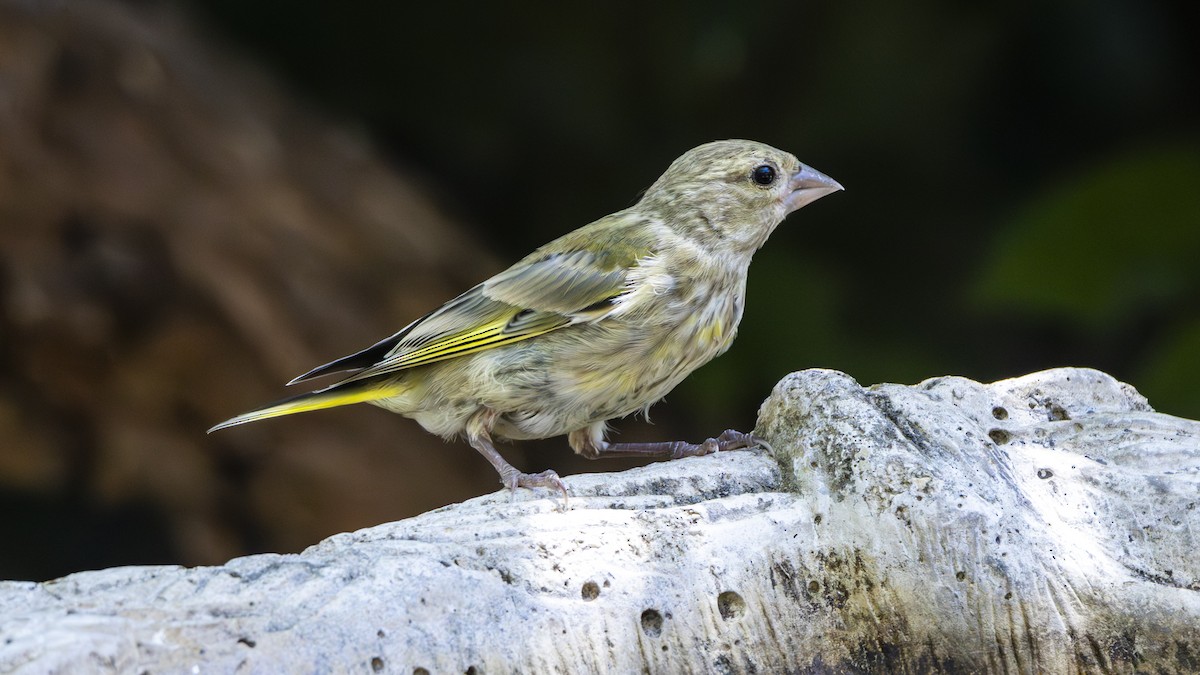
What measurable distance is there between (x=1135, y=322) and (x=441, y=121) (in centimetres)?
365

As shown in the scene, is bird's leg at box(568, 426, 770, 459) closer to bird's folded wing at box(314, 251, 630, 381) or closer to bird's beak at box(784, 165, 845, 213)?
bird's folded wing at box(314, 251, 630, 381)

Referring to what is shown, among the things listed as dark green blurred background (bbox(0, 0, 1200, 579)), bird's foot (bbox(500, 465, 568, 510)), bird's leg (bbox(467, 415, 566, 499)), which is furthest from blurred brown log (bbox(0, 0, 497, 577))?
bird's foot (bbox(500, 465, 568, 510))

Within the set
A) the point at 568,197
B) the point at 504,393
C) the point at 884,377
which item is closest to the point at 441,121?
the point at 568,197

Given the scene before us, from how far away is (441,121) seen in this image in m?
6.51

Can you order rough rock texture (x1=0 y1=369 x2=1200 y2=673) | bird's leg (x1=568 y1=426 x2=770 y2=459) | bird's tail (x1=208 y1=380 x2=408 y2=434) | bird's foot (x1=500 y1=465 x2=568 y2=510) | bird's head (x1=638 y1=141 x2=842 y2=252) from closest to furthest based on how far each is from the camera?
rough rock texture (x1=0 y1=369 x2=1200 y2=673)
bird's foot (x1=500 y1=465 x2=568 y2=510)
bird's leg (x1=568 y1=426 x2=770 y2=459)
bird's tail (x1=208 y1=380 x2=408 y2=434)
bird's head (x1=638 y1=141 x2=842 y2=252)

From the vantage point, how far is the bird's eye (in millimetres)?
3955

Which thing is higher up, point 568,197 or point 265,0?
point 265,0

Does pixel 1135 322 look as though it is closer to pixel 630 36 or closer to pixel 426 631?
pixel 630 36

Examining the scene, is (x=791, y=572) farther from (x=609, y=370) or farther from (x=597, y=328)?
(x=597, y=328)

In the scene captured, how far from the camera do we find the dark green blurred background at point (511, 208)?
18.2ft

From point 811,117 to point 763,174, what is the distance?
273cm

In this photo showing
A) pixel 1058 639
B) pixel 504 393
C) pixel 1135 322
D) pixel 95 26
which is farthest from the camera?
pixel 1135 322

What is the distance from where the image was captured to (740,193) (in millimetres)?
3965

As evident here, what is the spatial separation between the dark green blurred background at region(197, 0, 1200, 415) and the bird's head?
6.23 feet
